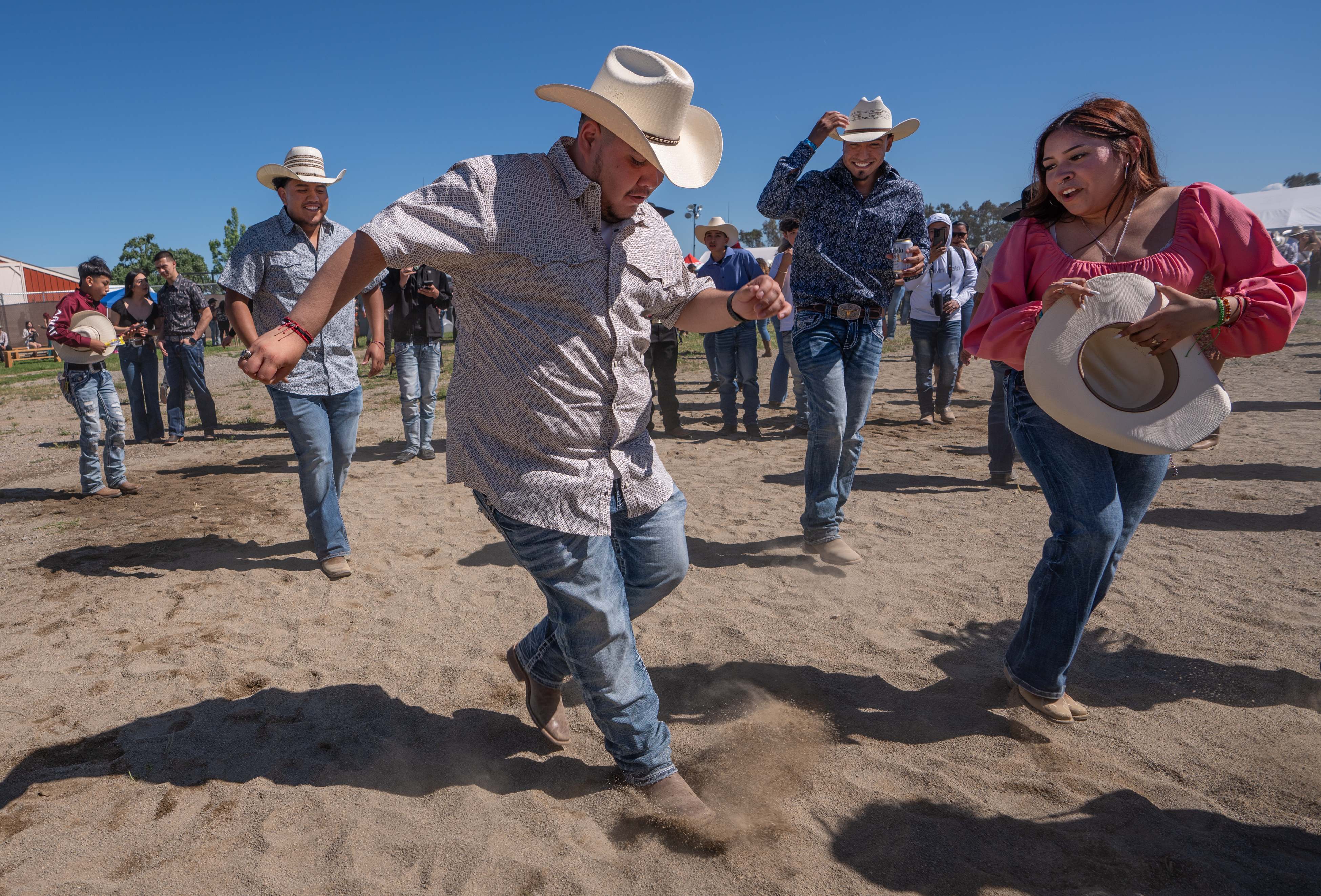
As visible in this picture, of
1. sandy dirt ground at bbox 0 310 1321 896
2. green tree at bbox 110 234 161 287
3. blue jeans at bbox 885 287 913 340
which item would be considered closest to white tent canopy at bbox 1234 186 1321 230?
blue jeans at bbox 885 287 913 340

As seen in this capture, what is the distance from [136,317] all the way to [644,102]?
9.19 meters

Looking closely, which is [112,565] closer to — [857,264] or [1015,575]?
[857,264]

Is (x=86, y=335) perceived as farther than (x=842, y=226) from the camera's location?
Yes

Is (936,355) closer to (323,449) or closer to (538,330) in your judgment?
(323,449)

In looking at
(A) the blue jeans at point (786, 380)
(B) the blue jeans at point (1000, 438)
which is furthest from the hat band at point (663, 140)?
(A) the blue jeans at point (786, 380)

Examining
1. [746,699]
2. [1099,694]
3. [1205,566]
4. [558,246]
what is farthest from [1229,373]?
[558,246]

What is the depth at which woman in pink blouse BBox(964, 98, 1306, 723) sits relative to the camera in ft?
7.64

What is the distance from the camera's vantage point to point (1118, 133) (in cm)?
247

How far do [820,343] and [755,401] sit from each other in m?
4.72

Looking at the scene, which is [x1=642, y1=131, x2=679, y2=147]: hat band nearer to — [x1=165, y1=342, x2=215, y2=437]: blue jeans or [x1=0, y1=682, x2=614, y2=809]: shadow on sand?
[x1=0, y1=682, x2=614, y2=809]: shadow on sand

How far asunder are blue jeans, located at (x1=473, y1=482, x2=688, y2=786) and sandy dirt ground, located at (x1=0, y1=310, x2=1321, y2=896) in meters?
0.28

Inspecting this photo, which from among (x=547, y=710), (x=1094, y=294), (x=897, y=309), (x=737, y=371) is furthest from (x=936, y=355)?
(x=547, y=710)

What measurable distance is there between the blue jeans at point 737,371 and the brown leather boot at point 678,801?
6.40 meters

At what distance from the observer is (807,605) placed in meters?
4.01
